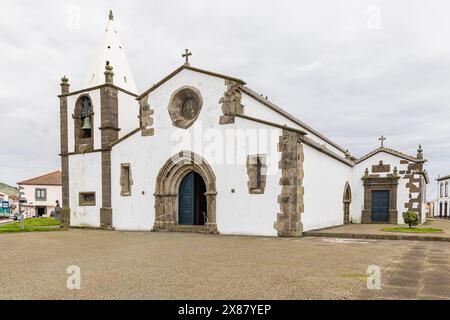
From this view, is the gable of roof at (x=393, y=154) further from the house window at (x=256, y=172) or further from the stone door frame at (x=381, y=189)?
the house window at (x=256, y=172)

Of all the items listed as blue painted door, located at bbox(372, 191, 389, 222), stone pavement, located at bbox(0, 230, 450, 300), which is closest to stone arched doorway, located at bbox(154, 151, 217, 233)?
stone pavement, located at bbox(0, 230, 450, 300)

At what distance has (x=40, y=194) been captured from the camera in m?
51.4

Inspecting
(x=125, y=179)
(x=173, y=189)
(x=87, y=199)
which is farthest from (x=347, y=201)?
(x=87, y=199)

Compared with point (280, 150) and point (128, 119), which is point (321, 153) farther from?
point (128, 119)

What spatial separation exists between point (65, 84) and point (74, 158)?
16.5 feet

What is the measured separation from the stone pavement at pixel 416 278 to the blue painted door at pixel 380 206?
13.4 metres

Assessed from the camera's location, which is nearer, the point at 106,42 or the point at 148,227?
the point at 148,227

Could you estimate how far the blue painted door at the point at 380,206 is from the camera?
2183cm

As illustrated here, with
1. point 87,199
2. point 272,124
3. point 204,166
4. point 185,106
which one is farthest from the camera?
point 87,199

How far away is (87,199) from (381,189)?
19305 millimetres

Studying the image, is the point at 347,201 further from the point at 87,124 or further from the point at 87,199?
the point at 87,124

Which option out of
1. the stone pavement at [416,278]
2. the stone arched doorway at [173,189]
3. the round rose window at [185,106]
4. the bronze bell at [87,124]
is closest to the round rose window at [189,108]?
Result: the round rose window at [185,106]
